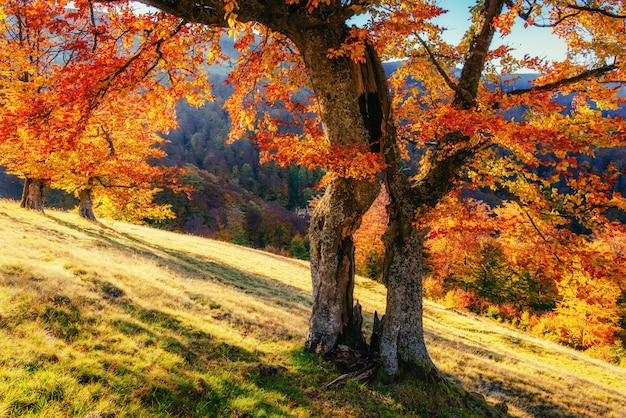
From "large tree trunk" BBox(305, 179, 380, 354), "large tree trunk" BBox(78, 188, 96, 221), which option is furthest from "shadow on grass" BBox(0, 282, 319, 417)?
"large tree trunk" BBox(78, 188, 96, 221)

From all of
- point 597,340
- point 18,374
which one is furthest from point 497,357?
point 597,340

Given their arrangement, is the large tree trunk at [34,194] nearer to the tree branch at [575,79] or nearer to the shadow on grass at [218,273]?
the shadow on grass at [218,273]

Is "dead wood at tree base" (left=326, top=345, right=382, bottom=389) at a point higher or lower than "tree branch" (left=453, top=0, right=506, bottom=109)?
lower

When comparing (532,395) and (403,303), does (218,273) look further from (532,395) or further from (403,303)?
(532,395)

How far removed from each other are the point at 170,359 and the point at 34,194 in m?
21.2

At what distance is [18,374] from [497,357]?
15.6 meters

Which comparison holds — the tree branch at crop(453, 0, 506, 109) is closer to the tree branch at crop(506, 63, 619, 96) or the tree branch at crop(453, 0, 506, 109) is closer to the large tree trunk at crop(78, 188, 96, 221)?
the tree branch at crop(506, 63, 619, 96)

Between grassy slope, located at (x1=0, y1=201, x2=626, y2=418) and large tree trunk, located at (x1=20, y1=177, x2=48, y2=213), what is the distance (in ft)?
28.7

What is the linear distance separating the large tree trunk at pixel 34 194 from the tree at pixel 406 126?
1869 cm

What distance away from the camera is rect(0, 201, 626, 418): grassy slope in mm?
4633

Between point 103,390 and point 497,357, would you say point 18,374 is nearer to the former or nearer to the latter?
point 103,390

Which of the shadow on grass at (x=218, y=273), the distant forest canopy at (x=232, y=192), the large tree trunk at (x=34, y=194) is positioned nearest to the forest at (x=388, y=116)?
the distant forest canopy at (x=232, y=192)

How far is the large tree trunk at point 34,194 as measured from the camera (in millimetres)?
21312

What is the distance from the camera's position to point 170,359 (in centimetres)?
598
